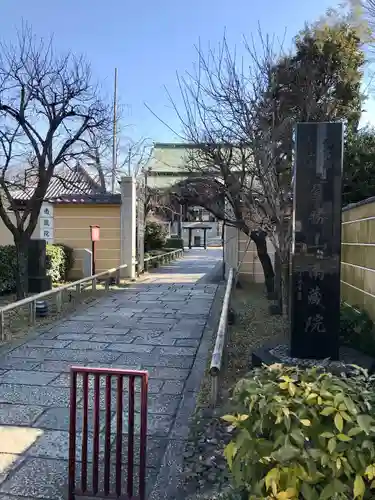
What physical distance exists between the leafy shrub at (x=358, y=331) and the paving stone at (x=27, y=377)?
371 cm

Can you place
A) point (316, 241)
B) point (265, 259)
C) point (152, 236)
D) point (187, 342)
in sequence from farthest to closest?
point (152, 236)
point (265, 259)
point (187, 342)
point (316, 241)

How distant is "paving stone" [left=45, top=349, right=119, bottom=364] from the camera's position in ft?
20.4

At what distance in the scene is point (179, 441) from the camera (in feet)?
12.6

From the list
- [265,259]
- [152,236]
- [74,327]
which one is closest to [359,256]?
[74,327]

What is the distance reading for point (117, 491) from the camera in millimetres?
2877

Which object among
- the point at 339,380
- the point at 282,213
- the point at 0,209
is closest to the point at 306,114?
the point at 282,213

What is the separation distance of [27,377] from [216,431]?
2.71 metres

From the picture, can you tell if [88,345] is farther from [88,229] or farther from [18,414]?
[88,229]

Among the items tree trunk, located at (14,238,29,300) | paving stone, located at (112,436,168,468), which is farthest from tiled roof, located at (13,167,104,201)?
paving stone, located at (112,436,168,468)

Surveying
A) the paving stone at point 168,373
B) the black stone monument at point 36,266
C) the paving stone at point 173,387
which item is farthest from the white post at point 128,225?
the paving stone at point 173,387

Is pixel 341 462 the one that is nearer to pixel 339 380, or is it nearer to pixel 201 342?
pixel 339 380

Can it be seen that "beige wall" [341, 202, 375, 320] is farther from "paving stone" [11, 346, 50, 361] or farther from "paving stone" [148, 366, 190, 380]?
"paving stone" [11, 346, 50, 361]

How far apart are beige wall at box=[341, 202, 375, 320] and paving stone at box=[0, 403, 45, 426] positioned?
13.3 feet

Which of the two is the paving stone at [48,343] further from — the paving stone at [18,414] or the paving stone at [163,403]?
the paving stone at [163,403]
